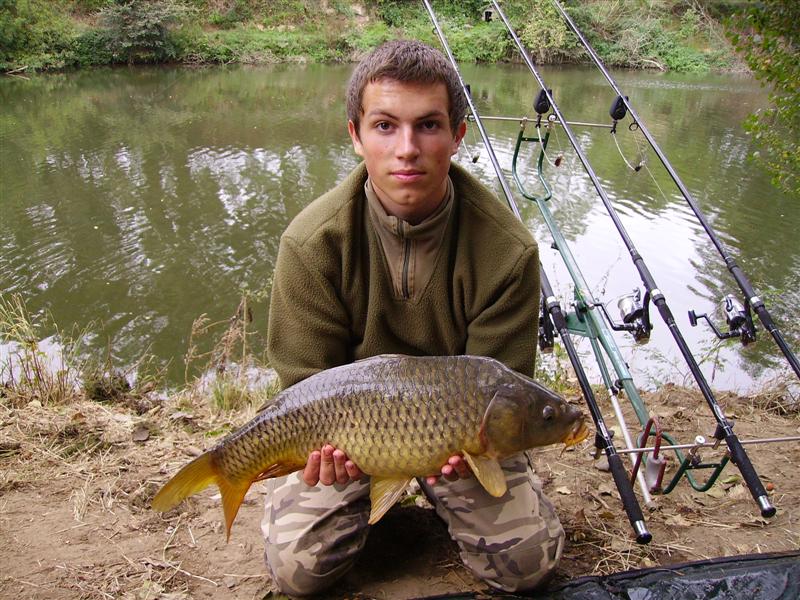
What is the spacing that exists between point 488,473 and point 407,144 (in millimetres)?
768

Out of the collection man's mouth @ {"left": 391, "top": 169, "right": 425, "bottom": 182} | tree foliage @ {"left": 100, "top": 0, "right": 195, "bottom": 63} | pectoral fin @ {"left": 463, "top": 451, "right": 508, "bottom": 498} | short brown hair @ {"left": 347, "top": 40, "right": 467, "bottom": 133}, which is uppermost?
tree foliage @ {"left": 100, "top": 0, "right": 195, "bottom": 63}

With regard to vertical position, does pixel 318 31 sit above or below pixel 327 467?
above

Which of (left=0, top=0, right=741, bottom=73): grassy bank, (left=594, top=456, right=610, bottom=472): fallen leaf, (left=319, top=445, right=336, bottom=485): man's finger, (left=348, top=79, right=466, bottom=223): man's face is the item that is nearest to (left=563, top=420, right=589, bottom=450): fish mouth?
(left=319, top=445, right=336, bottom=485): man's finger

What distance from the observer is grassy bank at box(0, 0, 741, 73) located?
1686 cm

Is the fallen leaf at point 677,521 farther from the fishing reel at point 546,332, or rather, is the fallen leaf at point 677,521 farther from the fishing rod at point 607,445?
the fishing reel at point 546,332

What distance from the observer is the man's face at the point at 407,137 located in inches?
58.3

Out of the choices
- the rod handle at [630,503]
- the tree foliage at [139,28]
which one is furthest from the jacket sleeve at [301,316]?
the tree foliage at [139,28]

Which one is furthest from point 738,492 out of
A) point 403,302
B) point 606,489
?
point 403,302

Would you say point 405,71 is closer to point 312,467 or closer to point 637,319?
point 312,467

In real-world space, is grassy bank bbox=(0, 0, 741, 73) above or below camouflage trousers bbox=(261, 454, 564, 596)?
above

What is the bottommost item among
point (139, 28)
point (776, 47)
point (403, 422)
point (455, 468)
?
point (455, 468)

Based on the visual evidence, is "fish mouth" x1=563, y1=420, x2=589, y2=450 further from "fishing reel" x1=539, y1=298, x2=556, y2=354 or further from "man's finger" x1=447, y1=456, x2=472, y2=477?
"fishing reel" x1=539, y1=298, x2=556, y2=354

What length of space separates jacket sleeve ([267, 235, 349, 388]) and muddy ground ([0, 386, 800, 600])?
22.3 inches

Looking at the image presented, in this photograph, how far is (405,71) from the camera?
1.49m
